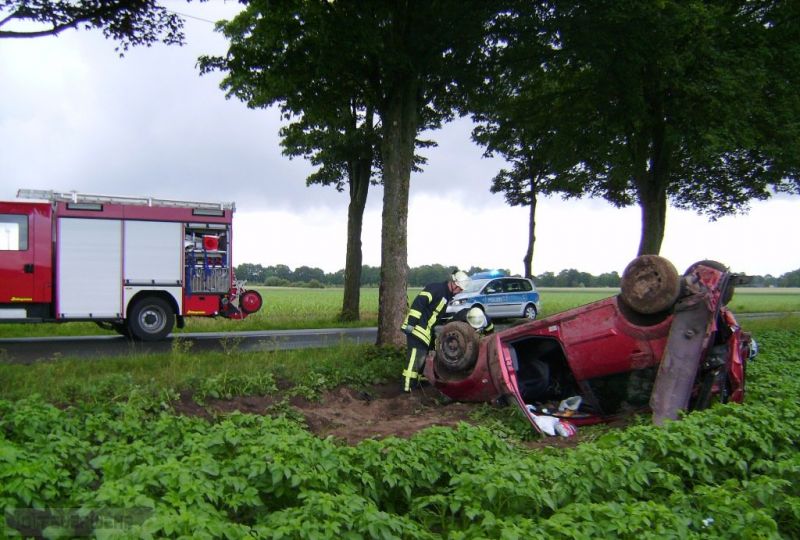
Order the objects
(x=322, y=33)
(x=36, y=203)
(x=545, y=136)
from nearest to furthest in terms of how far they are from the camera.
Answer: (x=322, y=33), (x=36, y=203), (x=545, y=136)

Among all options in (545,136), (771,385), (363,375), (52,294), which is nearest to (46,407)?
(363,375)

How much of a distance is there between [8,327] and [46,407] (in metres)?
13.1

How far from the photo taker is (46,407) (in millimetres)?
5410

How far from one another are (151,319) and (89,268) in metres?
1.63

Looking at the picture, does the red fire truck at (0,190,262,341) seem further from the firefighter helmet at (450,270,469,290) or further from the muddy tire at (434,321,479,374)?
the muddy tire at (434,321,479,374)

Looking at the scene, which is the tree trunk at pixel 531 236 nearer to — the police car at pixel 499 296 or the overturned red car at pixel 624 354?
the police car at pixel 499 296

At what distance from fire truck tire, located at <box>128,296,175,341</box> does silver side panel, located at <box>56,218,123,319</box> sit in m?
0.36

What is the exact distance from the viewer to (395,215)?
36.8ft

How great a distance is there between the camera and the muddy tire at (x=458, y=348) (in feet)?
26.0

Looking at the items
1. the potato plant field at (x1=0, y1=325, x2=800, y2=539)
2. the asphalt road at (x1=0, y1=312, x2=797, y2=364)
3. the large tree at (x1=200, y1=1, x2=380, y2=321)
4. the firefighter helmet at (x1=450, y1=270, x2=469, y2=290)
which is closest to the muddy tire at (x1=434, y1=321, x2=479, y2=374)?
the firefighter helmet at (x1=450, y1=270, x2=469, y2=290)

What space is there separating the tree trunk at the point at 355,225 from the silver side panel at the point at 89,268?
7.64 m

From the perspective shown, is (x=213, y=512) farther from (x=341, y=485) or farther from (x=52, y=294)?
(x=52, y=294)

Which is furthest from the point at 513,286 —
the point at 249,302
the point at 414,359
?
the point at 414,359

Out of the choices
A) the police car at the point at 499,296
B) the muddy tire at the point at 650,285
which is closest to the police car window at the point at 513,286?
the police car at the point at 499,296
